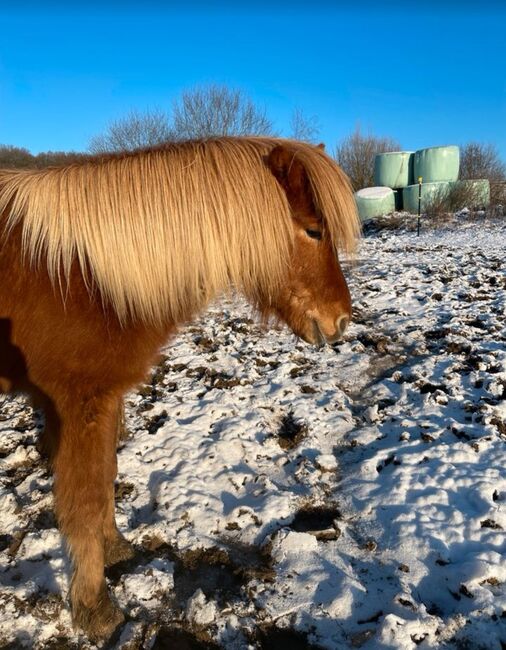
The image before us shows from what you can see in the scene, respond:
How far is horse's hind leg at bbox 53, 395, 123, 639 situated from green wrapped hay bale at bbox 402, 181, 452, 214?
1920 cm

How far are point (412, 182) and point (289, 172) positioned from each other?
875 inches

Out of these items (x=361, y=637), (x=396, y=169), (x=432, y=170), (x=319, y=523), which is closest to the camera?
(x=361, y=637)

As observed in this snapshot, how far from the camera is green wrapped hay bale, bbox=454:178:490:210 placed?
18484 millimetres

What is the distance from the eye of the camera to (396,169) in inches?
837

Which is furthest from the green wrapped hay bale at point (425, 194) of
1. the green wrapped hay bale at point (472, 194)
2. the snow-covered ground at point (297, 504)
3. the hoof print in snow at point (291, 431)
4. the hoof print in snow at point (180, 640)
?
the hoof print in snow at point (180, 640)

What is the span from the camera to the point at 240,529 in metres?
2.47

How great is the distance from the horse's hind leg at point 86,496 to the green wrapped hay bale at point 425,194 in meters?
19.2

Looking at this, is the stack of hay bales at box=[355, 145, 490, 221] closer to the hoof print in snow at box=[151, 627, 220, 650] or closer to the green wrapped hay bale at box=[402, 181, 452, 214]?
the green wrapped hay bale at box=[402, 181, 452, 214]

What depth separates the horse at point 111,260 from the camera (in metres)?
1.88

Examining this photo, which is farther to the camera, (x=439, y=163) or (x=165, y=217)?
(x=439, y=163)

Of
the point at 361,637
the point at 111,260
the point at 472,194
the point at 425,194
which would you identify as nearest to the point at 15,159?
the point at 111,260

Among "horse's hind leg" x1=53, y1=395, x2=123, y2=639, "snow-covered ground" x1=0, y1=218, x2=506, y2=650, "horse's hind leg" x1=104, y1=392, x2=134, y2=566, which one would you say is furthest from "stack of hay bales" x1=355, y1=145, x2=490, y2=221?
"horse's hind leg" x1=53, y1=395, x2=123, y2=639

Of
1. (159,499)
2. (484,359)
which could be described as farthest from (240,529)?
(484,359)

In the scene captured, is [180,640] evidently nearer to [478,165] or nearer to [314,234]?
[314,234]
